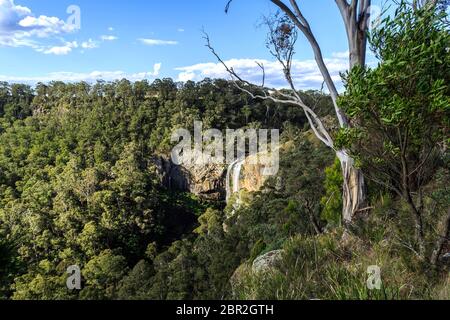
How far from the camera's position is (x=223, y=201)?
37906 mm

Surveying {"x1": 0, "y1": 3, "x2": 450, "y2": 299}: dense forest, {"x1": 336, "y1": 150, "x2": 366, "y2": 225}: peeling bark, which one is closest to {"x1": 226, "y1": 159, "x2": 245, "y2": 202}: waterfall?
{"x1": 0, "y1": 3, "x2": 450, "y2": 299}: dense forest

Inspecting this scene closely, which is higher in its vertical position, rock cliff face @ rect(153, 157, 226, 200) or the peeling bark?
the peeling bark

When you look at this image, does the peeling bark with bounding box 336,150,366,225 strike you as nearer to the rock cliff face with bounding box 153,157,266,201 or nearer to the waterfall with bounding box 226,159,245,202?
the waterfall with bounding box 226,159,245,202

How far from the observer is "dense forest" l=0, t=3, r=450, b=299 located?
3.05m

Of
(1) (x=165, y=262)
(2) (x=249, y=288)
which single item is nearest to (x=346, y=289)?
(2) (x=249, y=288)

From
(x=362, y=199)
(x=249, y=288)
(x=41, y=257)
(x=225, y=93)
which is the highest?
(x=225, y=93)

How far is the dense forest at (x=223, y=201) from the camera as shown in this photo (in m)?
3.05

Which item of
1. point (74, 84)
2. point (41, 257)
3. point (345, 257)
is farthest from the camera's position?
point (74, 84)

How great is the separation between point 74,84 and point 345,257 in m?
50.9

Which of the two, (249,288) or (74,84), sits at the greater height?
(74,84)
